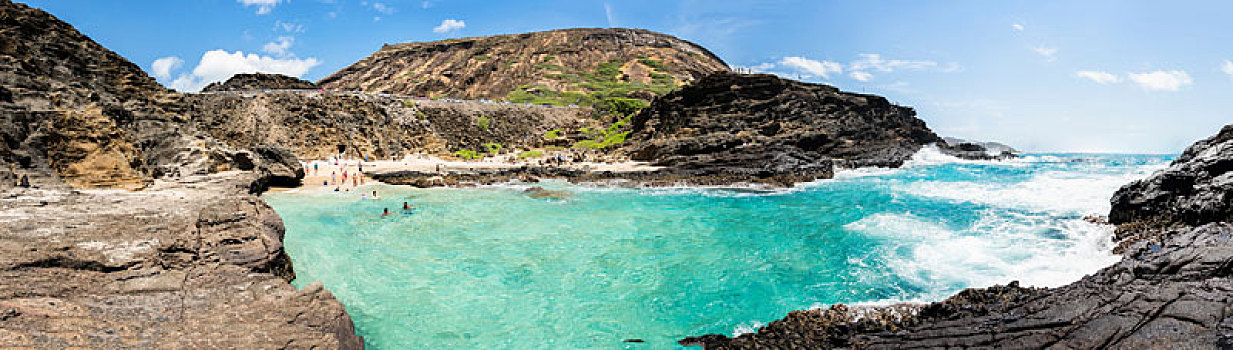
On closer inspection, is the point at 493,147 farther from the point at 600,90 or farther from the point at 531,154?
the point at 600,90

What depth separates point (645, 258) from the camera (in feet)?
47.9

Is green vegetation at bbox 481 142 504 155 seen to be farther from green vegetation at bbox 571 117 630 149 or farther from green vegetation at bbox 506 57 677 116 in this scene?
green vegetation at bbox 506 57 677 116

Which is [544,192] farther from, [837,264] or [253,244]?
[253,244]

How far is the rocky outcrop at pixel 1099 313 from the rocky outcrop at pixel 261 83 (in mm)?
58030

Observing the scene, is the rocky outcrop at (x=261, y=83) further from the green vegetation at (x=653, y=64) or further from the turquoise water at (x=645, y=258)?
the green vegetation at (x=653, y=64)

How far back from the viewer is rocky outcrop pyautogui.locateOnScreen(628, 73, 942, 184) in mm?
39062

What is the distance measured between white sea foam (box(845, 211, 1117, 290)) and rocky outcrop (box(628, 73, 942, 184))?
1791cm

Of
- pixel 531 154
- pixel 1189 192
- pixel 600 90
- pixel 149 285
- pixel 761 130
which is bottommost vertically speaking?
pixel 149 285

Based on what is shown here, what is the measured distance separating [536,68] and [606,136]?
47359mm

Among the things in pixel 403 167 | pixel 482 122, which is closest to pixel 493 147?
pixel 482 122

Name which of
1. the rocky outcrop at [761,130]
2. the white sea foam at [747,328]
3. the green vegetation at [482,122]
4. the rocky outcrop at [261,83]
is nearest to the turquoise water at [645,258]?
the white sea foam at [747,328]

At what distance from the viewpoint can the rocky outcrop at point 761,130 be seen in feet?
128

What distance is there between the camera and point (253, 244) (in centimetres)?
843

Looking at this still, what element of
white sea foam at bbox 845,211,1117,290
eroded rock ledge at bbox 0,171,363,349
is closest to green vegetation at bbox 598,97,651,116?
white sea foam at bbox 845,211,1117,290
